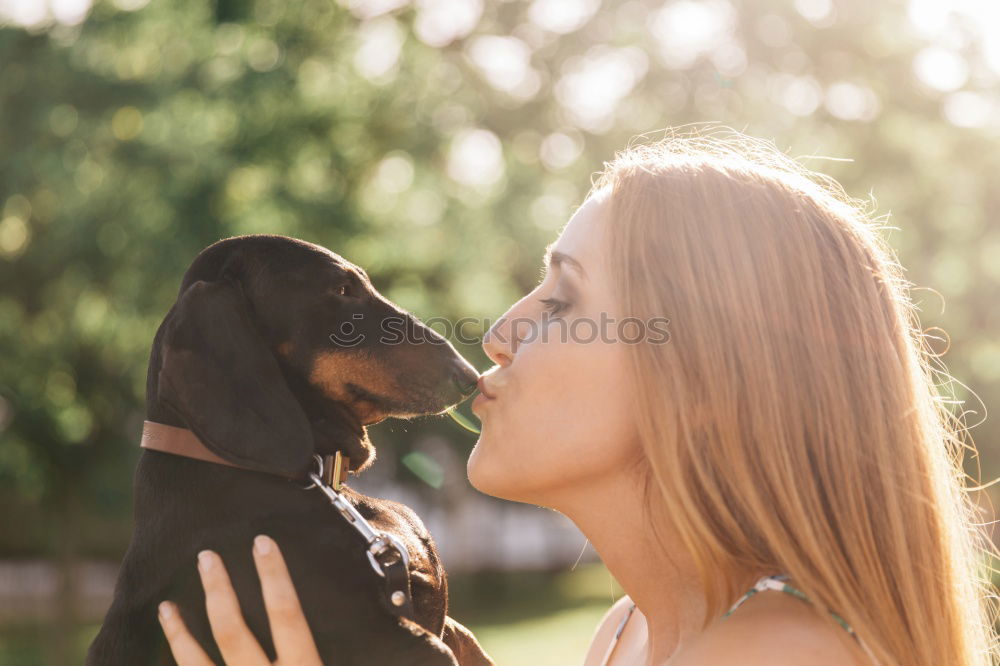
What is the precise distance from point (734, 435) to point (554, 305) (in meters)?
0.56

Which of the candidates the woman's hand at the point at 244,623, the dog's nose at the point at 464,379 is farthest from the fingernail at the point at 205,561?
the dog's nose at the point at 464,379

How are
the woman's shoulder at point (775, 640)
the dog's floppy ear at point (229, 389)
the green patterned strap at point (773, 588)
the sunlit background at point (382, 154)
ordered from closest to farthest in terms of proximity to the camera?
the woman's shoulder at point (775, 640), the green patterned strap at point (773, 588), the dog's floppy ear at point (229, 389), the sunlit background at point (382, 154)

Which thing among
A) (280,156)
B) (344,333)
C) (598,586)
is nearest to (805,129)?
(280,156)

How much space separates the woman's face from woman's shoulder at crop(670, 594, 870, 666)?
47 centimetres

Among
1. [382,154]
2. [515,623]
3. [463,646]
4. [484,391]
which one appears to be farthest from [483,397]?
[515,623]

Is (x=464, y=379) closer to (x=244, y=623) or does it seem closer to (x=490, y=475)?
(x=490, y=475)

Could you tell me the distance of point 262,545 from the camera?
7.98ft

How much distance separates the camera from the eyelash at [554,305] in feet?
7.63

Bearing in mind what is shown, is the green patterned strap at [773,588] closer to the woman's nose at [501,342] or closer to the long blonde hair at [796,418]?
the long blonde hair at [796,418]

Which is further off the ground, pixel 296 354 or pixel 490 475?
pixel 296 354

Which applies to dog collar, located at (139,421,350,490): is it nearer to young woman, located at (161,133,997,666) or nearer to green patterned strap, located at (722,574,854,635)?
young woman, located at (161,133,997,666)

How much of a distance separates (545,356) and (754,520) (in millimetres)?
596

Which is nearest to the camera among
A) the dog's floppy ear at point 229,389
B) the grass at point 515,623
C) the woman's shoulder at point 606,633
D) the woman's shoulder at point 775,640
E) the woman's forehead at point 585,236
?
the woman's shoulder at point 775,640

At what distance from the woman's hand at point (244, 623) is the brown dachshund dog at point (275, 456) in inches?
2.0
